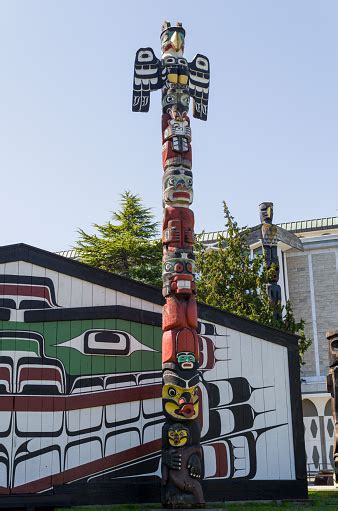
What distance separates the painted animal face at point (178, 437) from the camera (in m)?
10.5

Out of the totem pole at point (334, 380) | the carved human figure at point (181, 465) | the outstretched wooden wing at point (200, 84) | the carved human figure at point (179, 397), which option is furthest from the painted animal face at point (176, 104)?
the totem pole at point (334, 380)

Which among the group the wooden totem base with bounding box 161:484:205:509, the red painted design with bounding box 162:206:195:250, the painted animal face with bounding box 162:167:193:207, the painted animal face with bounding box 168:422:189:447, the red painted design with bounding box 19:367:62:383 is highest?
the painted animal face with bounding box 162:167:193:207

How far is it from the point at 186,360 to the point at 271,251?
1086cm

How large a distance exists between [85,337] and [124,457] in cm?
243

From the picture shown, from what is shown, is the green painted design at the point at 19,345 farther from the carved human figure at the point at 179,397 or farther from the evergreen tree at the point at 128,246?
the evergreen tree at the point at 128,246

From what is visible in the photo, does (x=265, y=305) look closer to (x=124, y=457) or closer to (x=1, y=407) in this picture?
(x=124, y=457)

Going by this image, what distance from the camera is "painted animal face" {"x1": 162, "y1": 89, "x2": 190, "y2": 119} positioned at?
42.0ft

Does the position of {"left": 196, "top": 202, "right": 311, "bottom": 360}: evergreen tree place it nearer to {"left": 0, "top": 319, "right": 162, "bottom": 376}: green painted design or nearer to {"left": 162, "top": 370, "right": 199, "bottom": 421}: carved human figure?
{"left": 0, "top": 319, "right": 162, "bottom": 376}: green painted design

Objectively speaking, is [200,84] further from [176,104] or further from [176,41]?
[176,104]

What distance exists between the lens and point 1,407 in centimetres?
1154

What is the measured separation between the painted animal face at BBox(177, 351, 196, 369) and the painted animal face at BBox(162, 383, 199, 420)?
370mm

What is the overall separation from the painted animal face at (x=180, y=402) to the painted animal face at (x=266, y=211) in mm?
11936

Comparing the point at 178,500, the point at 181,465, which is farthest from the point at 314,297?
the point at 178,500

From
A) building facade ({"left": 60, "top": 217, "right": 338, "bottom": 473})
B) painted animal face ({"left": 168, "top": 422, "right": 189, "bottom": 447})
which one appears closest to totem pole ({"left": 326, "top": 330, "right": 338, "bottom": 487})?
painted animal face ({"left": 168, "top": 422, "right": 189, "bottom": 447})
